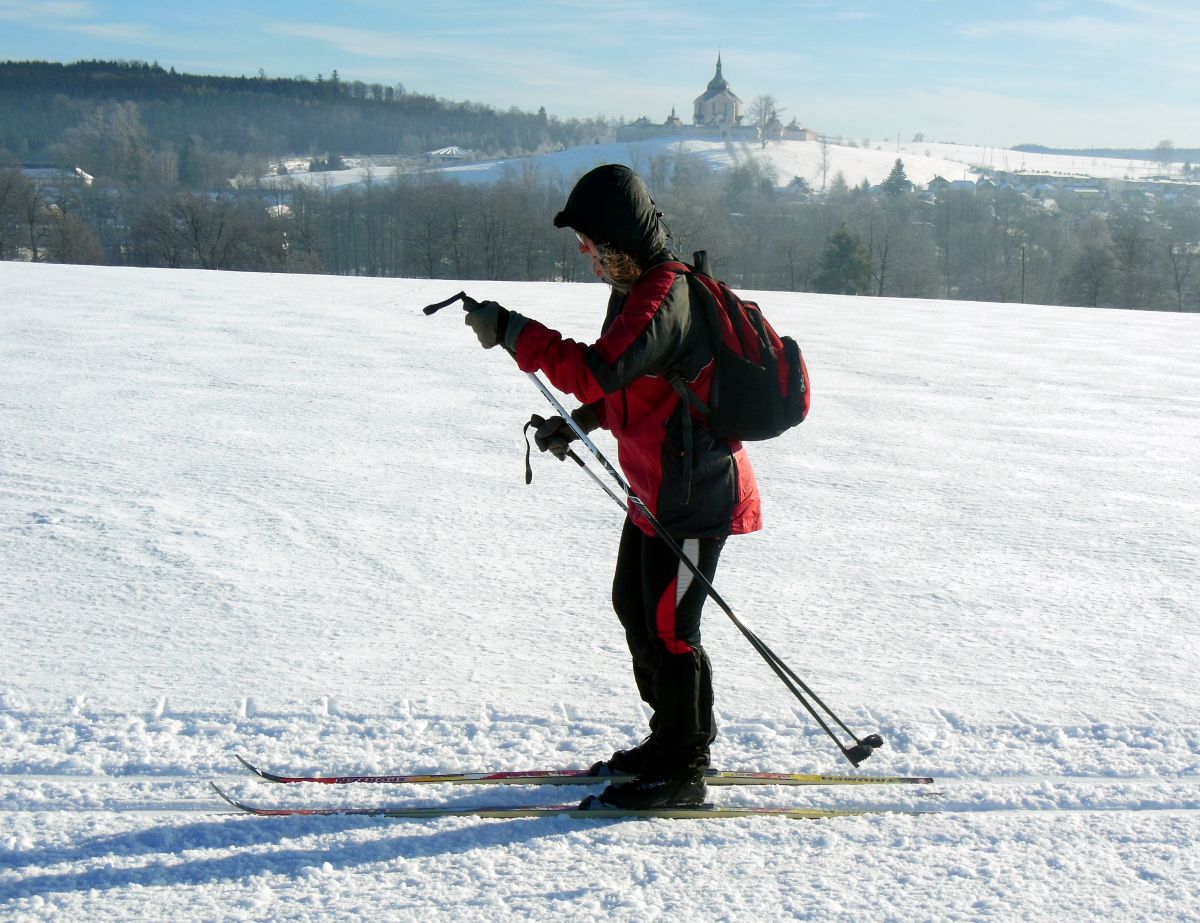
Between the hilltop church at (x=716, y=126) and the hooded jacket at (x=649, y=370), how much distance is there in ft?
488

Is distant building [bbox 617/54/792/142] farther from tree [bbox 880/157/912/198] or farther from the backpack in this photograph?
the backpack

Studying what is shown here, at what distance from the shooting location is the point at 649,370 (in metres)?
2.16

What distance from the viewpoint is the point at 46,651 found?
3.16 m

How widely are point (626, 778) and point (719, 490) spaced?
82cm

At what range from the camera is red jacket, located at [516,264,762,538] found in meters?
2.11

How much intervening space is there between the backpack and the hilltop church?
14867cm

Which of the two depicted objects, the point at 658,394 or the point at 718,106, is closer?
the point at 658,394

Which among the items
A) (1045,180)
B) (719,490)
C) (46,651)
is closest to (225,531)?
(46,651)

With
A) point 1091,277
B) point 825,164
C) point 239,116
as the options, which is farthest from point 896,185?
point 239,116

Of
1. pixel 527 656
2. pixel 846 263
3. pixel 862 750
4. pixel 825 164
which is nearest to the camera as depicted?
pixel 862 750

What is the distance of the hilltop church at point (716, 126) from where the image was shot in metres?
145

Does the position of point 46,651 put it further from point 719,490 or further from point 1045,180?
point 1045,180

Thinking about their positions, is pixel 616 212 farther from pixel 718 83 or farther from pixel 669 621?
pixel 718 83

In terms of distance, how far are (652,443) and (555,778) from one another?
937mm
